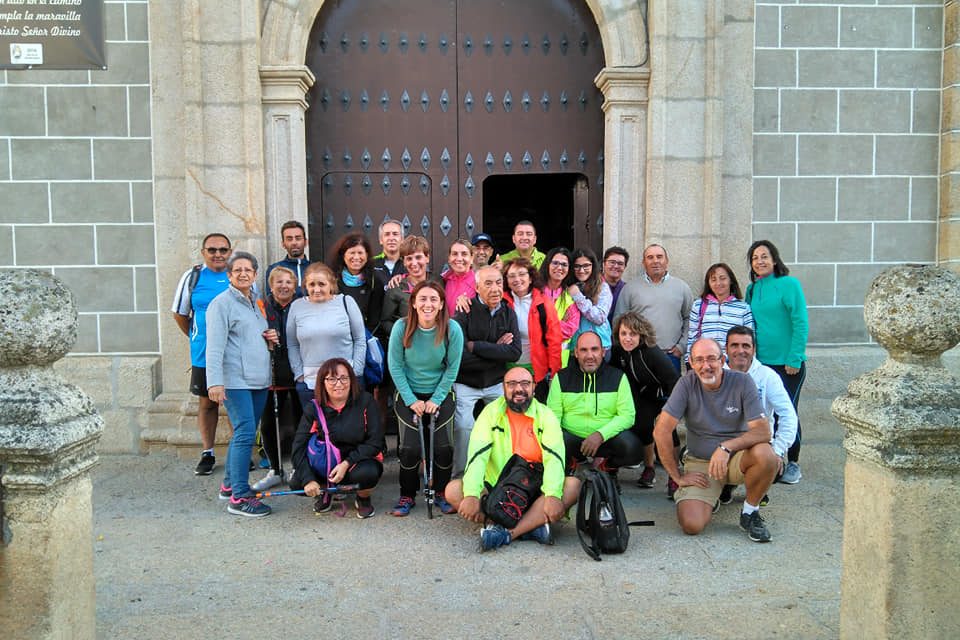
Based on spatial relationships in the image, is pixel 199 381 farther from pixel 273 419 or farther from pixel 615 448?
pixel 615 448

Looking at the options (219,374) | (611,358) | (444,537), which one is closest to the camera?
(444,537)

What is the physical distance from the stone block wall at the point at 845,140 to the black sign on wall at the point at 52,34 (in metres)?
5.17

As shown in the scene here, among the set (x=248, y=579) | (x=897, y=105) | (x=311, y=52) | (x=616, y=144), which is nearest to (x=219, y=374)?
(x=248, y=579)

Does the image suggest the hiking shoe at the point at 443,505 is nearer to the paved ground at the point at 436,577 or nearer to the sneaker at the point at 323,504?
the paved ground at the point at 436,577

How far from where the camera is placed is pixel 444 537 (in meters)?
4.14

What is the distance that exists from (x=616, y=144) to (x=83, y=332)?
4.50 metres

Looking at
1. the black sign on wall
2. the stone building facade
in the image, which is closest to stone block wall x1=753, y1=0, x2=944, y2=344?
the stone building facade

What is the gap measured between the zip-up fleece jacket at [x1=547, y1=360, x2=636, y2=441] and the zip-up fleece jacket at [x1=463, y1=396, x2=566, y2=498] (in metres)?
0.48

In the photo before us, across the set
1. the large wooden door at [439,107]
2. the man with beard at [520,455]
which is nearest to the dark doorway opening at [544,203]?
the large wooden door at [439,107]

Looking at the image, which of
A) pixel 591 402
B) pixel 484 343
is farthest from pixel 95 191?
pixel 591 402

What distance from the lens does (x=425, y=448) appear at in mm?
4660

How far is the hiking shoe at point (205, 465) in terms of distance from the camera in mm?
5371

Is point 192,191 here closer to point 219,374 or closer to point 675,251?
point 219,374

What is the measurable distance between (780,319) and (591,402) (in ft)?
5.41
